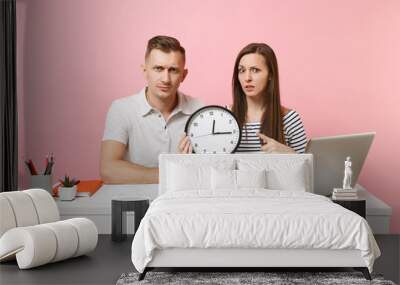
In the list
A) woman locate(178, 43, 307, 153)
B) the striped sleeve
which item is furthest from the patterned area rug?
the striped sleeve

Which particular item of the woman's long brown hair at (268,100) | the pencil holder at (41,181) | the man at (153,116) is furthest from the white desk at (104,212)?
the woman's long brown hair at (268,100)

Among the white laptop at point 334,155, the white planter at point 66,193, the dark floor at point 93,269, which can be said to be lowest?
the dark floor at point 93,269

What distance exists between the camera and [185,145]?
6.92m

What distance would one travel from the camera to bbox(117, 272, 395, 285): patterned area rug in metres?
4.97

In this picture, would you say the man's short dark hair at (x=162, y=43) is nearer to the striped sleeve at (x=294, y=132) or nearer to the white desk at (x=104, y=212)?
the striped sleeve at (x=294, y=132)

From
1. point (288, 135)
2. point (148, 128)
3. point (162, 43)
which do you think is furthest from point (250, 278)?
point (162, 43)

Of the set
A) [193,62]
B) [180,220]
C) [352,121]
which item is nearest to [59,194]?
[193,62]

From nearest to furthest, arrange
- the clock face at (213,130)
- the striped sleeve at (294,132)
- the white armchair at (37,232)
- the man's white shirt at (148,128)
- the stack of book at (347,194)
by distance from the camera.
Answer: the white armchair at (37,232), the stack of book at (347,194), the clock face at (213,130), the striped sleeve at (294,132), the man's white shirt at (148,128)

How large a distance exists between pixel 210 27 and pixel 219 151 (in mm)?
1295

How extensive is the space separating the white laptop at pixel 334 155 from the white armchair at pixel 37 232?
2088 millimetres

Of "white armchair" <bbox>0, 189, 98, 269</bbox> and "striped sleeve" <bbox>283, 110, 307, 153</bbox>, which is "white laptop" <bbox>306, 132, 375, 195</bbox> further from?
"white armchair" <bbox>0, 189, 98, 269</bbox>

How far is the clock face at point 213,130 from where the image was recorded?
688 cm

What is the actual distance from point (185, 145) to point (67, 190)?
3.68 ft

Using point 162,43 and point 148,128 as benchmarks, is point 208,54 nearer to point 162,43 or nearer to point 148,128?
point 162,43
